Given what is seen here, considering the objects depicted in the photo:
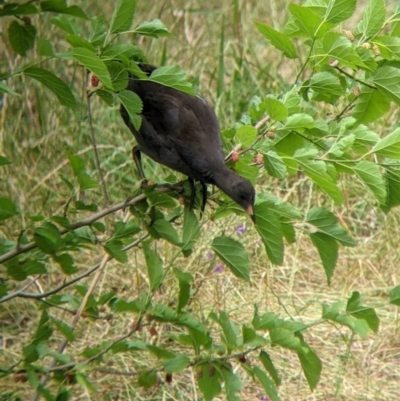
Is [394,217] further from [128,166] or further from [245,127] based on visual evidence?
[245,127]

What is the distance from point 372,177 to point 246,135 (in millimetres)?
355

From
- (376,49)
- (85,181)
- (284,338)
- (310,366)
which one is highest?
(376,49)

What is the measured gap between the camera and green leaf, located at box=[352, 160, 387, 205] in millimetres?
2410

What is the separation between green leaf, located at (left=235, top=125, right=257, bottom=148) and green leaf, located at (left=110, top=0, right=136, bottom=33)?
401mm

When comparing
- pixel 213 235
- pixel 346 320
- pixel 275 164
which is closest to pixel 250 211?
pixel 275 164

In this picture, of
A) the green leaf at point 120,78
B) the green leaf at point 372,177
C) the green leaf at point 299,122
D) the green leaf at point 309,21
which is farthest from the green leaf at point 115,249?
the green leaf at point 309,21

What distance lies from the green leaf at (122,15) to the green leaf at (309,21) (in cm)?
43

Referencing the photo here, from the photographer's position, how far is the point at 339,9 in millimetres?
2488

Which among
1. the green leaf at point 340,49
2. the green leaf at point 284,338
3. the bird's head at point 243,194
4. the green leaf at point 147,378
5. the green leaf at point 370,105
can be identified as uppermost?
the green leaf at point 340,49

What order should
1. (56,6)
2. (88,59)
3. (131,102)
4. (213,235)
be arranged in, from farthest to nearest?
(213,235) → (131,102) → (56,6) → (88,59)

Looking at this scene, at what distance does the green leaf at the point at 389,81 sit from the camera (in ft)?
8.49

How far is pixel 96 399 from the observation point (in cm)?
379

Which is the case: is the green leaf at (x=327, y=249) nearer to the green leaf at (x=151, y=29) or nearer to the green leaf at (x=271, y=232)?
the green leaf at (x=271, y=232)

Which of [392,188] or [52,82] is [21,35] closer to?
[52,82]
